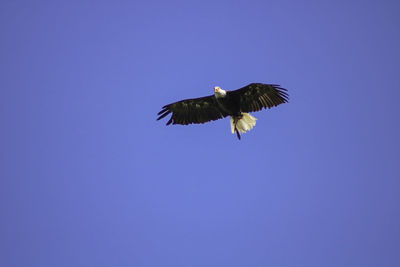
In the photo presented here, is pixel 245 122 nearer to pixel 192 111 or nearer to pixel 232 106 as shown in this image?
pixel 232 106

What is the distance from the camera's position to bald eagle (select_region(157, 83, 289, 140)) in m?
12.3

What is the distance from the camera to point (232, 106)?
1267cm

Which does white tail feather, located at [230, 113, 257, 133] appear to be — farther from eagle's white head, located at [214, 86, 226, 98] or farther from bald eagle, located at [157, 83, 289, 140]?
eagle's white head, located at [214, 86, 226, 98]

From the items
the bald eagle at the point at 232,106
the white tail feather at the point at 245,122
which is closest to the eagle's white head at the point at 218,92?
the bald eagle at the point at 232,106

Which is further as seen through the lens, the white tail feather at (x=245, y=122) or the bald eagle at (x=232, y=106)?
the white tail feather at (x=245, y=122)

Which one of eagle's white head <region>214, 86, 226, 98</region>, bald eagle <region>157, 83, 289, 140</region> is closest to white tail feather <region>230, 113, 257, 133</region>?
bald eagle <region>157, 83, 289, 140</region>

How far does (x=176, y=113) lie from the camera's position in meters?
12.9

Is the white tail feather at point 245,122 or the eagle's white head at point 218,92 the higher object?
the eagle's white head at point 218,92

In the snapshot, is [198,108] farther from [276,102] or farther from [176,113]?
[276,102]

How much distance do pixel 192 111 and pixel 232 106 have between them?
1.14m

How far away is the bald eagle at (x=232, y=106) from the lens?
12.3m

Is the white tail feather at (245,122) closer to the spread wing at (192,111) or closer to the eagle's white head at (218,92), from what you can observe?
the spread wing at (192,111)

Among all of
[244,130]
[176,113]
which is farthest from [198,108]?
[244,130]

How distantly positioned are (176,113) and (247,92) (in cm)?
206
